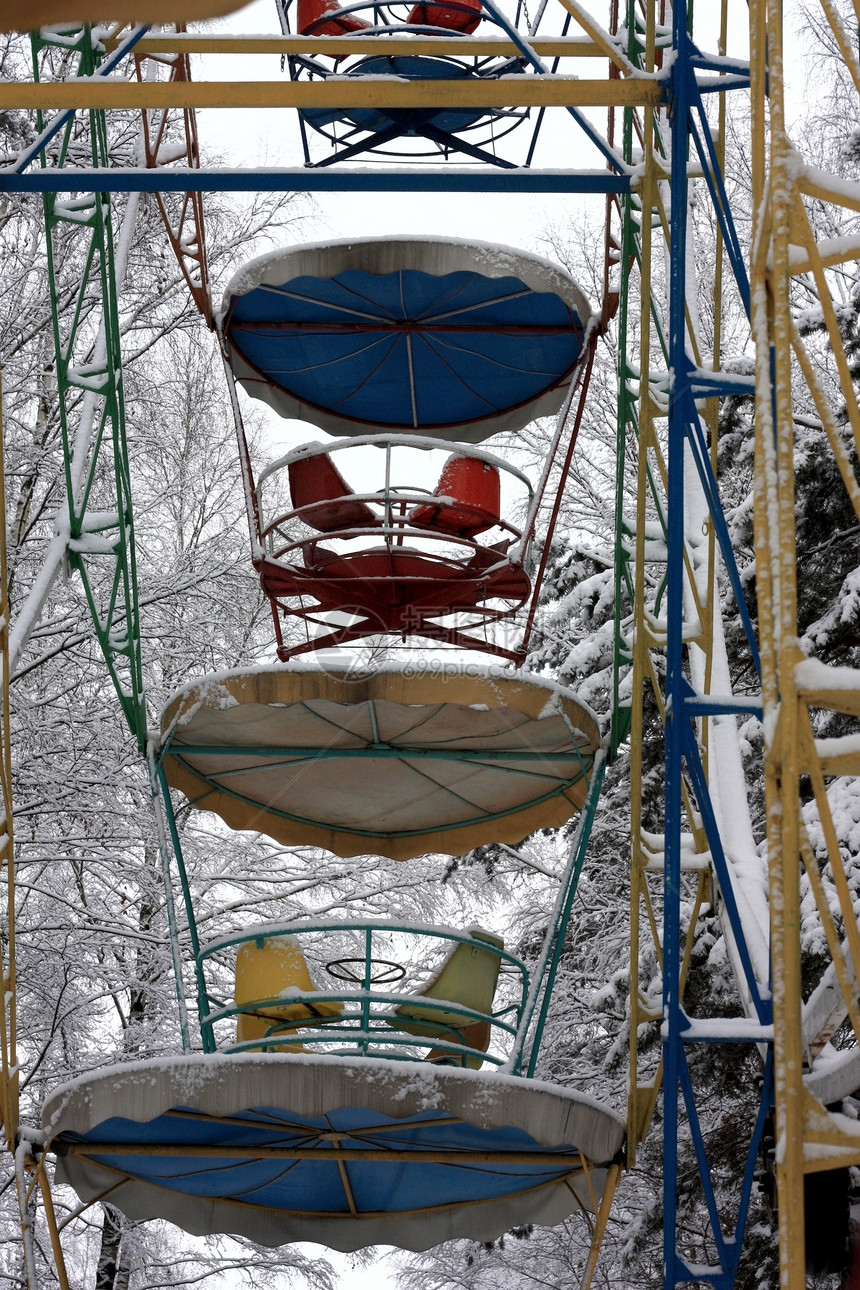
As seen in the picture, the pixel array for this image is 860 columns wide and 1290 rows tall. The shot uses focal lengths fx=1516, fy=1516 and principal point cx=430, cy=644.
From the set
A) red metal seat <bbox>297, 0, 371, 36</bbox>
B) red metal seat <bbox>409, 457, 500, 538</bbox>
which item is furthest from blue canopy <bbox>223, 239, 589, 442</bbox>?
red metal seat <bbox>297, 0, 371, 36</bbox>

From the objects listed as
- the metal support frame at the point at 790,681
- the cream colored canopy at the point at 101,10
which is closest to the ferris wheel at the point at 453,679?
the metal support frame at the point at 790,681

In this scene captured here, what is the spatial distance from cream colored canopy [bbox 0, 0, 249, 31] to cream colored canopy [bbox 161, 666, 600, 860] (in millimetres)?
7683

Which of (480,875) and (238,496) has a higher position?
(238,496)

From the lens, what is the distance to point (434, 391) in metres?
13.2

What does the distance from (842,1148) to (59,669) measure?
1452 centimetres

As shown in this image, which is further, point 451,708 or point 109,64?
point 451,708

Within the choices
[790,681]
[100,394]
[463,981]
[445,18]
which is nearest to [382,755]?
[463,981]

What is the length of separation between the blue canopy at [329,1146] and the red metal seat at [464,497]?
14.3ft

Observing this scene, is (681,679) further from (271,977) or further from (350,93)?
(271,977)

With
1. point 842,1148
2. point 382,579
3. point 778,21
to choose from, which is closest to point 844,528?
point 382,579

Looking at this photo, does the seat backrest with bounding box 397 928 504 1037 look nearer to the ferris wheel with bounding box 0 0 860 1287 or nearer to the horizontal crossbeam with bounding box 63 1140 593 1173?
the ferris wheel with bounding box 0 0 860 1287

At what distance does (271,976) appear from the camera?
9.97m

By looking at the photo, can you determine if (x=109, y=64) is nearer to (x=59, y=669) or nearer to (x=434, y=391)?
(x=434, y=391)

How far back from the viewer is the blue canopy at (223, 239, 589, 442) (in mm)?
10586
